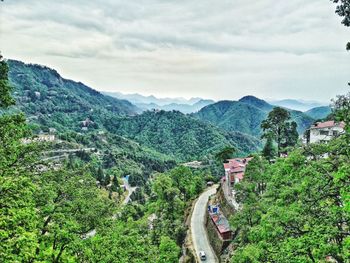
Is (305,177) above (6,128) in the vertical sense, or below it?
below

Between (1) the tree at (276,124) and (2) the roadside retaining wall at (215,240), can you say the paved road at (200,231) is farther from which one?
(1) the tree at (276,124)

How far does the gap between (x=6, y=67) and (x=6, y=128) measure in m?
3.07

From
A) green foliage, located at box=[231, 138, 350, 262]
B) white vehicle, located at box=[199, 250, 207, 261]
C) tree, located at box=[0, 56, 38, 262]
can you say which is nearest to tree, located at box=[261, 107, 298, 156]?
white vehicle, located at box=[199, 250, 207, 261]

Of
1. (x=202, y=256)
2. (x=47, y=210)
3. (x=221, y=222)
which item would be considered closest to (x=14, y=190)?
(x=47, y=210)

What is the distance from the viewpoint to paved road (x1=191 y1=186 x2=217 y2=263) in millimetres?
42750

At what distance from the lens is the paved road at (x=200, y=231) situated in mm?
42750

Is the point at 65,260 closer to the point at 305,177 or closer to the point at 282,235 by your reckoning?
the point at 282,235

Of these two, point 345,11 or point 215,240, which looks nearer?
point 345,11

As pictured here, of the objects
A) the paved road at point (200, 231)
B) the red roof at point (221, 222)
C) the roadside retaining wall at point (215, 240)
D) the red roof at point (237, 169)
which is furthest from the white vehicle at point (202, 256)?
the red roof at point (237, 169)

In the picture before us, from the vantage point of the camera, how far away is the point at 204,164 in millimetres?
150125

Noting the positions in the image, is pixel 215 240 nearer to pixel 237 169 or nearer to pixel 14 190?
pixel 237 169

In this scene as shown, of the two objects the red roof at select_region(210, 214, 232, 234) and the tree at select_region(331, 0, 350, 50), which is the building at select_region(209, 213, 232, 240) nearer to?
the red roof at select_region(210, 214, 232, 234)

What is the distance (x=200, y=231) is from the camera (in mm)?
49344

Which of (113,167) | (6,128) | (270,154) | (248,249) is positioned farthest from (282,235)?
(113,167)
